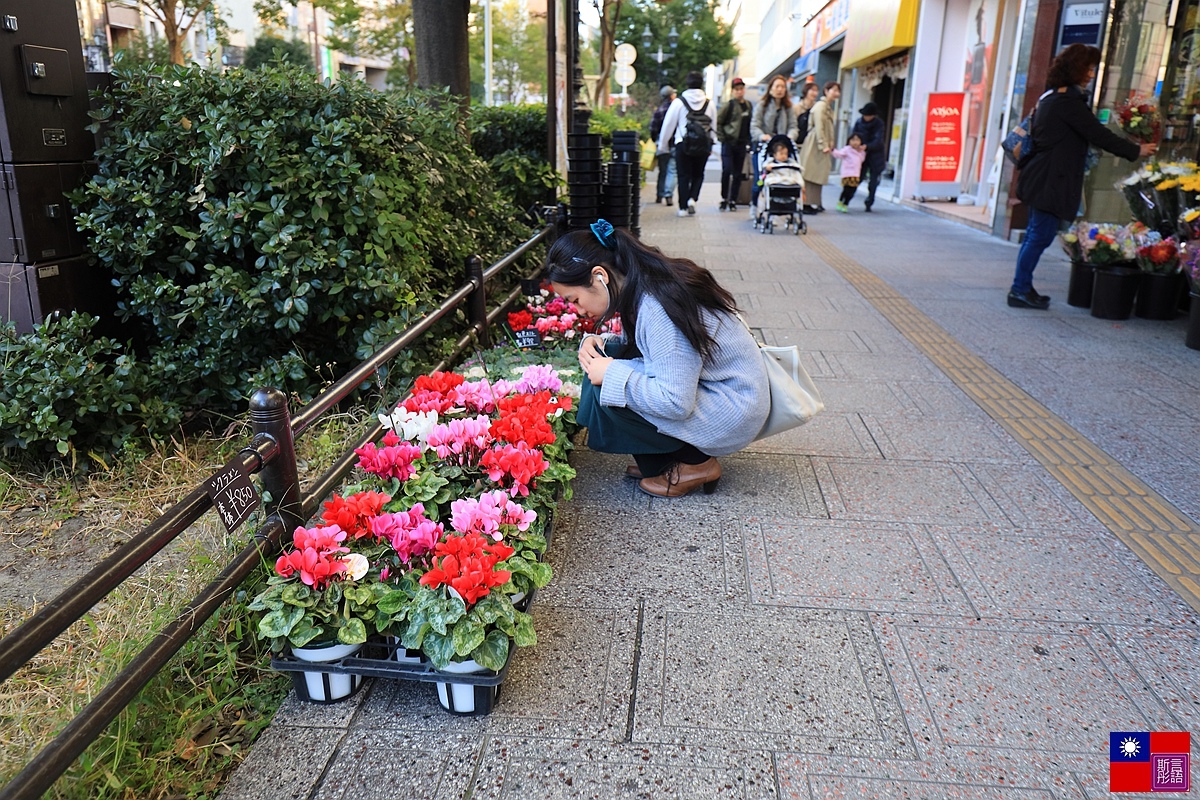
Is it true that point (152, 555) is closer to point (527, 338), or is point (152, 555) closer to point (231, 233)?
point (231, 233)

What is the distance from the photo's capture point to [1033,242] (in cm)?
668

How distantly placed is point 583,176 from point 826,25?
66.1 feet

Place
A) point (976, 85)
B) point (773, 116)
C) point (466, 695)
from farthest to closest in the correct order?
point (976, 85), point (773, 116), point (466, 695)

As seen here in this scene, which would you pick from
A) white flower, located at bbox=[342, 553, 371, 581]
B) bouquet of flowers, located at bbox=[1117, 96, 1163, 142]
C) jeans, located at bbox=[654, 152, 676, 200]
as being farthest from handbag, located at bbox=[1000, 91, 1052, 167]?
jeans, located at bbox=[654, 152, 676, 200]

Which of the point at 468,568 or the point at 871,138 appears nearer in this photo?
the point at 468,568

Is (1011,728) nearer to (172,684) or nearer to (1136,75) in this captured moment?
(172,684)

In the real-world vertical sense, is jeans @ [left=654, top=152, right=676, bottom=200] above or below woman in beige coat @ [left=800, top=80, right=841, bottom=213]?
below

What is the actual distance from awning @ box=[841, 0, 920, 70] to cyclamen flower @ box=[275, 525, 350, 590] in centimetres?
1564

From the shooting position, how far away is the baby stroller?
11.3 m

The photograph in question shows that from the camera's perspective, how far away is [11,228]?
399cm

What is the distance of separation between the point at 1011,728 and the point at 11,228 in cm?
442

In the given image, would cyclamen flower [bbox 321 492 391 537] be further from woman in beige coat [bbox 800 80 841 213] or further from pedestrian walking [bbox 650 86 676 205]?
pedestrian walking [bbox 650 86 676 205]

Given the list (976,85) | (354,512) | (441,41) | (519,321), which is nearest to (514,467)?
(354,512)

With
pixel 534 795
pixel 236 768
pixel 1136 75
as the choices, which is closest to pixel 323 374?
pixel 236 768
